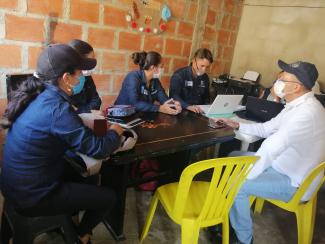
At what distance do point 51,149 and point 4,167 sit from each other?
11.0 inches

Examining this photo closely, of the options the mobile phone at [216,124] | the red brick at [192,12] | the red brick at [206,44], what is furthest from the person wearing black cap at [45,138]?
the red brick at [206,44]

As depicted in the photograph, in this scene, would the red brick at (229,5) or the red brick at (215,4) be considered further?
the red brick at (229,5)

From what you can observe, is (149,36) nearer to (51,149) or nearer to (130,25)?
(130,25)

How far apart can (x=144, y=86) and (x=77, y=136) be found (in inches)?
52.7

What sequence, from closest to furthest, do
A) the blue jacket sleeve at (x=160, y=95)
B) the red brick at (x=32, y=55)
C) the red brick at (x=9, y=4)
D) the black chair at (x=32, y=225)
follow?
the black chair at (x=32, y=225), the red brick at (x=9, y=4), the red brick at (x=32, y=55), the blue jacket sleeve at (x=160, y=95)

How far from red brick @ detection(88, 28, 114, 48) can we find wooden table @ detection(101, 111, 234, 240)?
0.89 m

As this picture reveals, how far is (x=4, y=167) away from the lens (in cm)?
136

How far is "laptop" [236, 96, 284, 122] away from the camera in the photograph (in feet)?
7.96

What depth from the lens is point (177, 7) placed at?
3.07m

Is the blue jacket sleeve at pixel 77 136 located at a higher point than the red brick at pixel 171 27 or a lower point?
lower

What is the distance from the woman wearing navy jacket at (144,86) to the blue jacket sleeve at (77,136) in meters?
0.96

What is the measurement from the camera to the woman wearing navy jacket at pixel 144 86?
Answer: 2.30m

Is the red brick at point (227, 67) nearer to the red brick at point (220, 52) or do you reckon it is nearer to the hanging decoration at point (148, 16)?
the red brick at point (220, 52)

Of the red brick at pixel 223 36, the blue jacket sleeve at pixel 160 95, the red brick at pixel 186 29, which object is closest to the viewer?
the blue jacket sleeve at pixel 160 95
